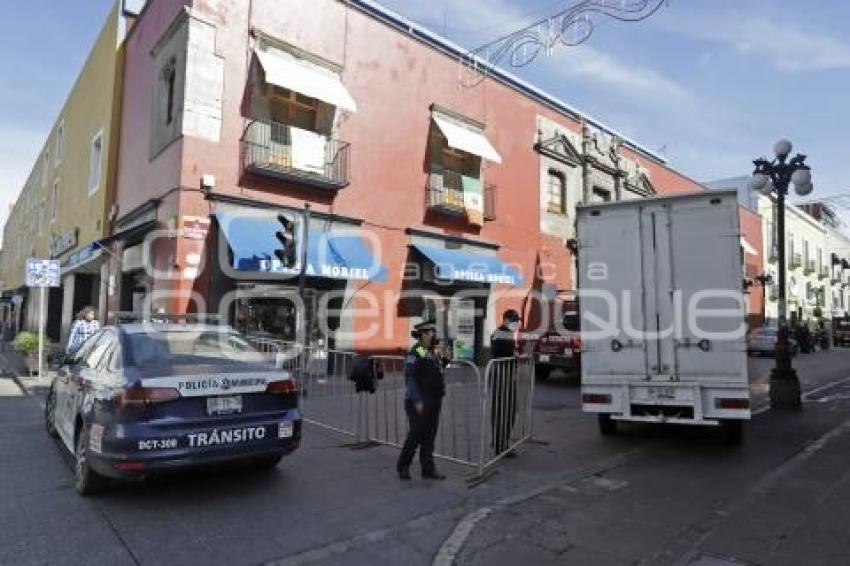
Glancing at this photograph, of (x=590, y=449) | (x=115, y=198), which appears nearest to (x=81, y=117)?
(x=115, y=198)

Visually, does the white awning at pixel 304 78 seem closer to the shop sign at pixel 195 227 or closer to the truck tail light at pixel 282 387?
the shop sign at pixel 195 227

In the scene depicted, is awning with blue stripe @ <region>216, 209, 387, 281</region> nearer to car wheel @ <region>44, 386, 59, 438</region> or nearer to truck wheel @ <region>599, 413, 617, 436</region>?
car wheel @ <region>44, 386, 59, 438</region>

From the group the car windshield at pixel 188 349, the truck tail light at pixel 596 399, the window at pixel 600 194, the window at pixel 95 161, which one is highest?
the window at pixel 600 194

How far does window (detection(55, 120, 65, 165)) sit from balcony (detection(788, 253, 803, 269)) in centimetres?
4456

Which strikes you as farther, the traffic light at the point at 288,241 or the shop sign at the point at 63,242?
the shop sign at the point at 63,242

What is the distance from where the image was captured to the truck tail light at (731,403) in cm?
761

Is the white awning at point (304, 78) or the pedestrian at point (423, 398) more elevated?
the white awning at point (304, 78)

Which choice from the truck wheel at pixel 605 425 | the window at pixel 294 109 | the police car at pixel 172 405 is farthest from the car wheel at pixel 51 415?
the window at pixel 294 109

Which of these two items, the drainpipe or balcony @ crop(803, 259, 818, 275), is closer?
the drainpipe

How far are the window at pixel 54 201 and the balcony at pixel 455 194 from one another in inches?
646

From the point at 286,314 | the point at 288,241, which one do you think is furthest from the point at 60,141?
the point at 288,241

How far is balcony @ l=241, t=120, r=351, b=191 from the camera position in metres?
14.0

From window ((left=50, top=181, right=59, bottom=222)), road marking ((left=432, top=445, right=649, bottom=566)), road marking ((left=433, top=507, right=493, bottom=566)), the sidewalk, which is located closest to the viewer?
road marking ((left=433, top=507, right=493, bottom=566))

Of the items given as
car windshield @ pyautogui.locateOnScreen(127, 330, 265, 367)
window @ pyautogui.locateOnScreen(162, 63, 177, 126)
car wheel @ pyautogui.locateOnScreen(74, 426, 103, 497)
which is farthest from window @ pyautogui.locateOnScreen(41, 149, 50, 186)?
car wheel @ pyautogui.locateOnScreen(74, 426, 103, 497)
